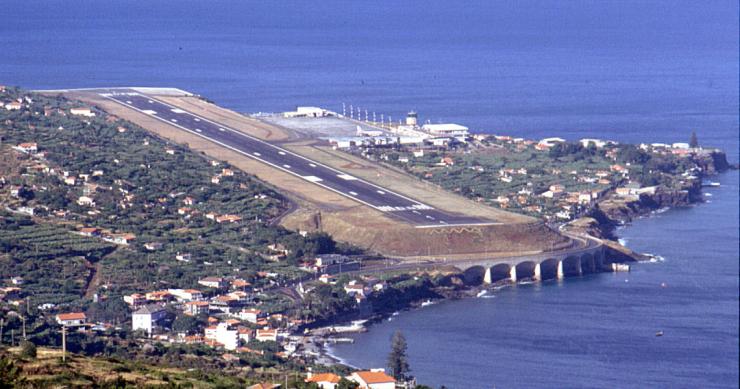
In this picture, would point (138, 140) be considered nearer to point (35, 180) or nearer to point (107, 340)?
point (35, 180)

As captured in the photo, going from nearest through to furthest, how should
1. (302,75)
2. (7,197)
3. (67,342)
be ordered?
(67,342)
(7,197)
(302,75)

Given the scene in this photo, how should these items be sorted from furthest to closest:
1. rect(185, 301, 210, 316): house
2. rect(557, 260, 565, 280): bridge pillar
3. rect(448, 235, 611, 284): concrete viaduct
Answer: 1. rect(557, 260, 565, 280): bridge pillar
2. rect(448, 235, 611, 284): concrete viaduct
3. rect(185, 301, 210, 316): house

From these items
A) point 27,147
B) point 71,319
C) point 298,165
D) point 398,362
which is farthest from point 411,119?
point 398,362

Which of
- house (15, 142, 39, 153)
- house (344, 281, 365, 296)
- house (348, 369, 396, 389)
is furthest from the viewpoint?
house (15, 142, 39, 153)

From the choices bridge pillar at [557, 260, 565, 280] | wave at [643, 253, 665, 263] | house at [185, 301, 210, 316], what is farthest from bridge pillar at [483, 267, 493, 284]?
house at [185, 301, 210, 316]

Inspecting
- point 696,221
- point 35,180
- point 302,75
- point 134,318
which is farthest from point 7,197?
point 302,75

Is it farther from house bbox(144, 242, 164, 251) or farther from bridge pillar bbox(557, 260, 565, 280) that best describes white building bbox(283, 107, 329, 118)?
bridge pillar bbox(557, 260, 565, 280)

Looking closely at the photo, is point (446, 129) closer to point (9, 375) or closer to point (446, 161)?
point (446, 161)
